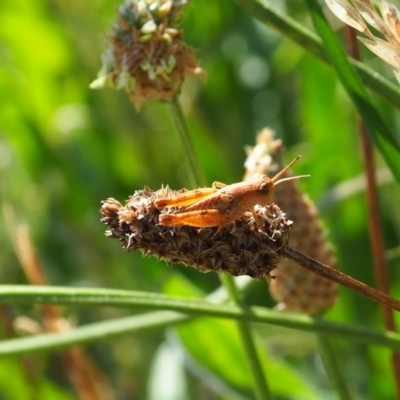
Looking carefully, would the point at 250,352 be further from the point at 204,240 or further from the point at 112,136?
the point at 112,136

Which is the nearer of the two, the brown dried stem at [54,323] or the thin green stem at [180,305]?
the thin green stem at [180,305]

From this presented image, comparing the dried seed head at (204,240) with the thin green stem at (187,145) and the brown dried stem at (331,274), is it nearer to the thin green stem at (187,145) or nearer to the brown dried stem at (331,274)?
the brown dried stem at (331,274)

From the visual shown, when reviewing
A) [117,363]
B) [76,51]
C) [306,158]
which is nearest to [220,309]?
[306,158]

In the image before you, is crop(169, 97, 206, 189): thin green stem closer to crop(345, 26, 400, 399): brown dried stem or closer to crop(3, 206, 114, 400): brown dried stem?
crop(345, 26, 400, 399): brown dried stem

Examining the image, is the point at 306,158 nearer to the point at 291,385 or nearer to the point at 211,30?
the point at 291,385

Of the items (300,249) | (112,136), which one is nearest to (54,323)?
(300,249)

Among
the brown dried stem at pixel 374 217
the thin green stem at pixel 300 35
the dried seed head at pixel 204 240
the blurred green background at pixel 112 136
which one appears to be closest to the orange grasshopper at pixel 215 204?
the dried seed head at pixel 204 240

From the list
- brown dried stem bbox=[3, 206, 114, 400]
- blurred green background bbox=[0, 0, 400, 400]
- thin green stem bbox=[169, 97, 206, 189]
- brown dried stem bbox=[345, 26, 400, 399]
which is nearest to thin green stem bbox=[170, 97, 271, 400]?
thin green stem bbox=[169, 97, 206, 189]
